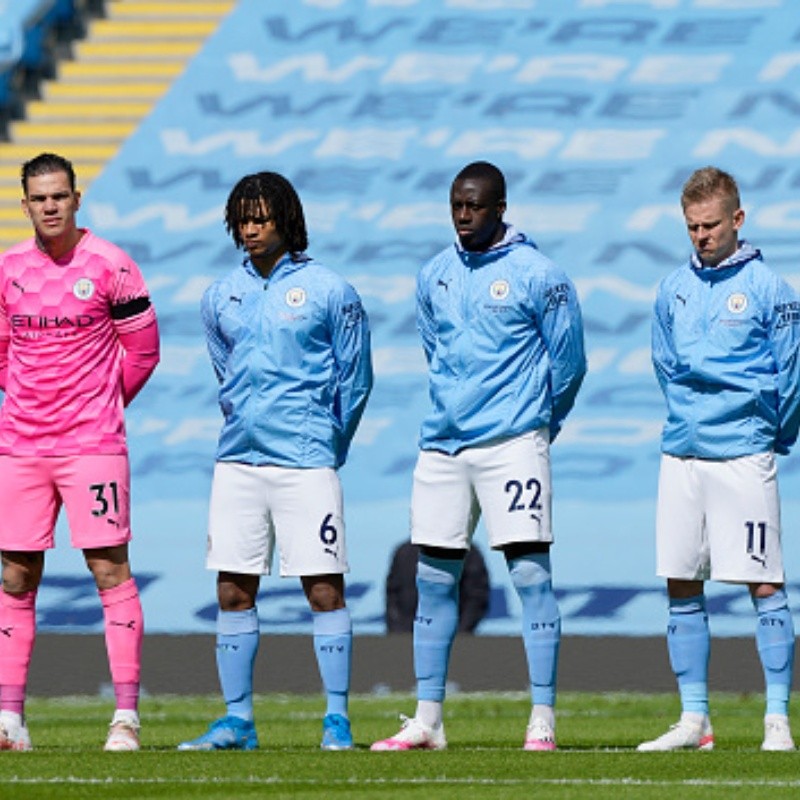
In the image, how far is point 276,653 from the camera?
14.1 m

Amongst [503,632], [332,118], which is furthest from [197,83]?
[503,632]

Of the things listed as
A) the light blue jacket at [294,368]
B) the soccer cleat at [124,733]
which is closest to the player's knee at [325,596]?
the light blue jacket at [294,368]

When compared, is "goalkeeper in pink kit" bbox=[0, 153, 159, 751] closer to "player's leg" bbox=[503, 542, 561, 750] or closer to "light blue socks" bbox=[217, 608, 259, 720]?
"light blue socks" bbox=[217, 608, 259, 720]

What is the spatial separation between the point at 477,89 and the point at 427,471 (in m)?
11.0

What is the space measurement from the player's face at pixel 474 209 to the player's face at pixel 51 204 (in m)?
1.30

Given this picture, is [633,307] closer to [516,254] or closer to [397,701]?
[397,701]

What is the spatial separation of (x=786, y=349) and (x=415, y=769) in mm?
2006

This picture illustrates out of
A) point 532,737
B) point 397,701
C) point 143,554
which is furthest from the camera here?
point 143,554

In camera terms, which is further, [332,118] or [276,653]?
[332,118]

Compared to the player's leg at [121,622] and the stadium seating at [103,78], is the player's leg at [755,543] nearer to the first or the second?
the player's leg at [121,622]

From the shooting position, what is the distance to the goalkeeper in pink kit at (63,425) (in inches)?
372

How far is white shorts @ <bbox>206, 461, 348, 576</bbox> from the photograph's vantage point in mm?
9422

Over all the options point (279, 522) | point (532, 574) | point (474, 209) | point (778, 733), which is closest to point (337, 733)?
point (279, 522)

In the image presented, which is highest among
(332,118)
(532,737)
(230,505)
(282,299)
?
(332,118)
